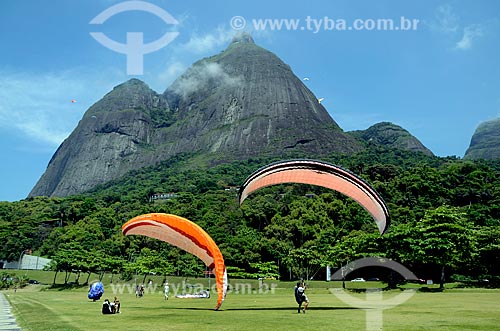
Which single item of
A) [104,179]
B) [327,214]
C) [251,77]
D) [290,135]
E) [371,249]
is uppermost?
[251,77]

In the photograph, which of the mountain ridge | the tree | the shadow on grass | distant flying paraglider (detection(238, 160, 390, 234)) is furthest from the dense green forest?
the mountain ridge

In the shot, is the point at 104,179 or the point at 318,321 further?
the point at 104,179

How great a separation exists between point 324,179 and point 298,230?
175 feet

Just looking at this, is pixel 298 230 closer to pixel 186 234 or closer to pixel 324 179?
pixel 186 234

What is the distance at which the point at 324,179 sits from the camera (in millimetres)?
17344

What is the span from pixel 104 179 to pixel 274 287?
157 meters

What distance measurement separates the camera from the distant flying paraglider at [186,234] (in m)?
18.8

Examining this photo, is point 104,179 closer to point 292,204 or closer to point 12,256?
point 12,256

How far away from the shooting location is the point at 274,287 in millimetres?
45125

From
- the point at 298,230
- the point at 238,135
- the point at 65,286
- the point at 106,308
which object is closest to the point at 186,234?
the point at 106,308

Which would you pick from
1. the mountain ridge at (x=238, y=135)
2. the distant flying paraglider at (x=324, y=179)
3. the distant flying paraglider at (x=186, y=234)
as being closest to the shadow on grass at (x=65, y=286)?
the distant flying paraglider at (x=186, y=234)

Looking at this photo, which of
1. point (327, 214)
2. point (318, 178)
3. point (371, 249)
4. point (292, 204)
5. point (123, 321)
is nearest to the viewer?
point (123, 321)

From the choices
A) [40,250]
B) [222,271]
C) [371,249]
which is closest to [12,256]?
[40,250]

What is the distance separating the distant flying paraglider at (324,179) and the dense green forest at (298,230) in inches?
882
